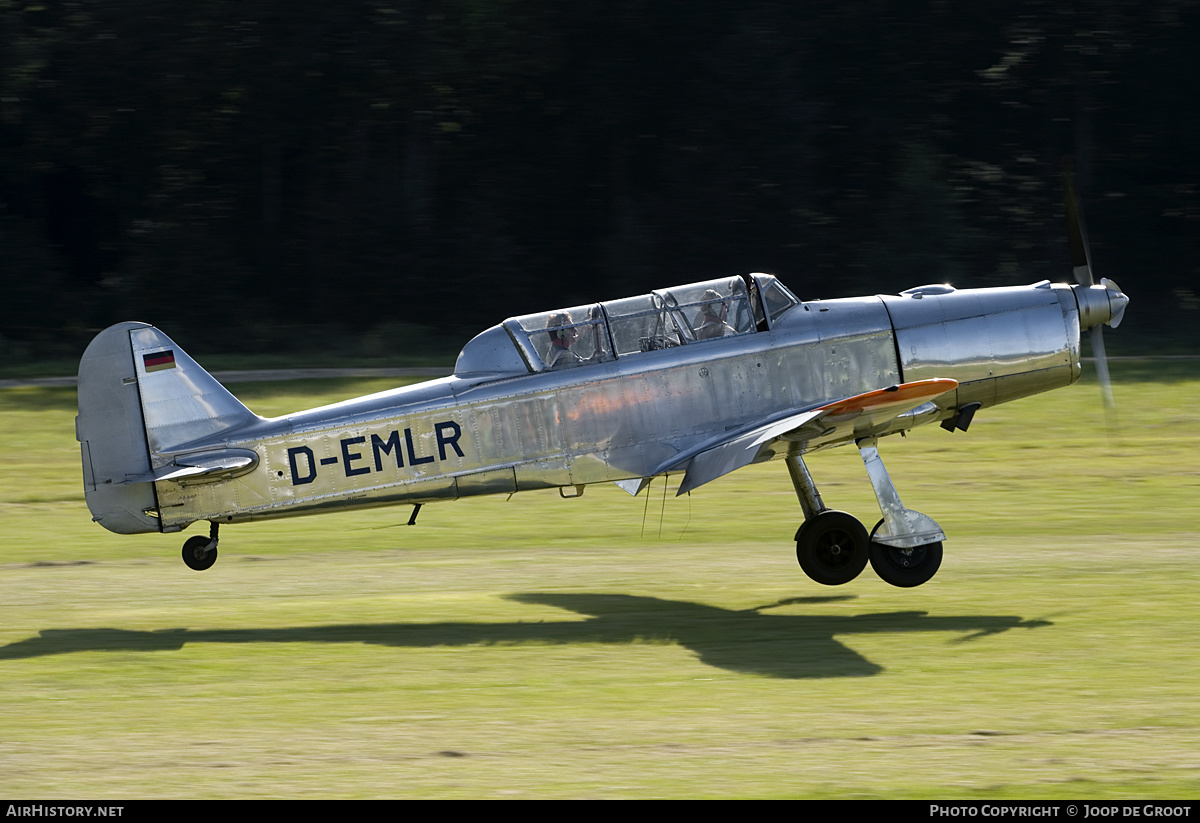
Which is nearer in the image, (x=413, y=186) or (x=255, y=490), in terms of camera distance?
(x=255, y=490)

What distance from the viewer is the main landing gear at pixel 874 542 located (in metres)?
11.5

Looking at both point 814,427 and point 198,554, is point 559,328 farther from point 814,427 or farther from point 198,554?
point 198,554

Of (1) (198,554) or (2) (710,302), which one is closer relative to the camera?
(1) (198,554)

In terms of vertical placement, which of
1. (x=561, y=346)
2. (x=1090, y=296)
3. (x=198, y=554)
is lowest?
(x=198, y=554)

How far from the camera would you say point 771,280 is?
12141 mm

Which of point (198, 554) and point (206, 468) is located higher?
point (206, 468)

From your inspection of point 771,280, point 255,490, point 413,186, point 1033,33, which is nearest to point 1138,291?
point 1033,33

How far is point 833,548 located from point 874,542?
1.37 feet

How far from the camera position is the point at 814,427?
11.1m

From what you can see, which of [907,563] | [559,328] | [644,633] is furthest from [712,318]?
[644,633]

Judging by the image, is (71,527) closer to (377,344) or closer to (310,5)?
(377,344)

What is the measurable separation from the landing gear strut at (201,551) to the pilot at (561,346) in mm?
3078

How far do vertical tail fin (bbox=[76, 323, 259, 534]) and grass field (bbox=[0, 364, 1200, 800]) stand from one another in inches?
38.9
